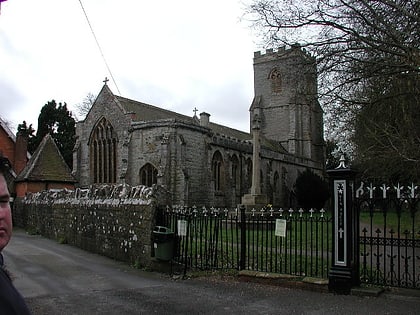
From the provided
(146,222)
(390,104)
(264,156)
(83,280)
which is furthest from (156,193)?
(264,156)

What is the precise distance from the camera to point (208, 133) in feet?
108

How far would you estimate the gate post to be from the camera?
7.81 meters

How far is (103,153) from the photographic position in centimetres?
3494

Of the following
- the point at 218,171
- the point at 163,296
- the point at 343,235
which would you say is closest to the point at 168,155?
the point at 218,171

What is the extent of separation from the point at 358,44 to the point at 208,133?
2285 cm

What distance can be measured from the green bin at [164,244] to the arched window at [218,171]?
2388 centimetres

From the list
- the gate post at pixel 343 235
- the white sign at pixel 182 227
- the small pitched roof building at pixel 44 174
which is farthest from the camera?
the small pitched roof building at pixel 44 174

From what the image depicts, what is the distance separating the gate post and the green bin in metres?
3.78

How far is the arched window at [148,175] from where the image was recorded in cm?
3100

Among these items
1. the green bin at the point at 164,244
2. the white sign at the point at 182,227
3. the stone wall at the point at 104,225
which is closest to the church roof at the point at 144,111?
the stone wall at the point at 104,225

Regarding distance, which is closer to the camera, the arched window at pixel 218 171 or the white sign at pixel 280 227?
the white sign at pixel 280 227

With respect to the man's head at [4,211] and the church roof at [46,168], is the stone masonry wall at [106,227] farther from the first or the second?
the church roof at [46,168]

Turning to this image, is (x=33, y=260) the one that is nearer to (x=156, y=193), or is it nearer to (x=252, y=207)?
(x=156, y=193)

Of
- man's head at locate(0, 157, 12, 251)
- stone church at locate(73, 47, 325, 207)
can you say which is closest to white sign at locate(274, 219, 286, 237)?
man's head at locate(0, 157, 12, 251)
